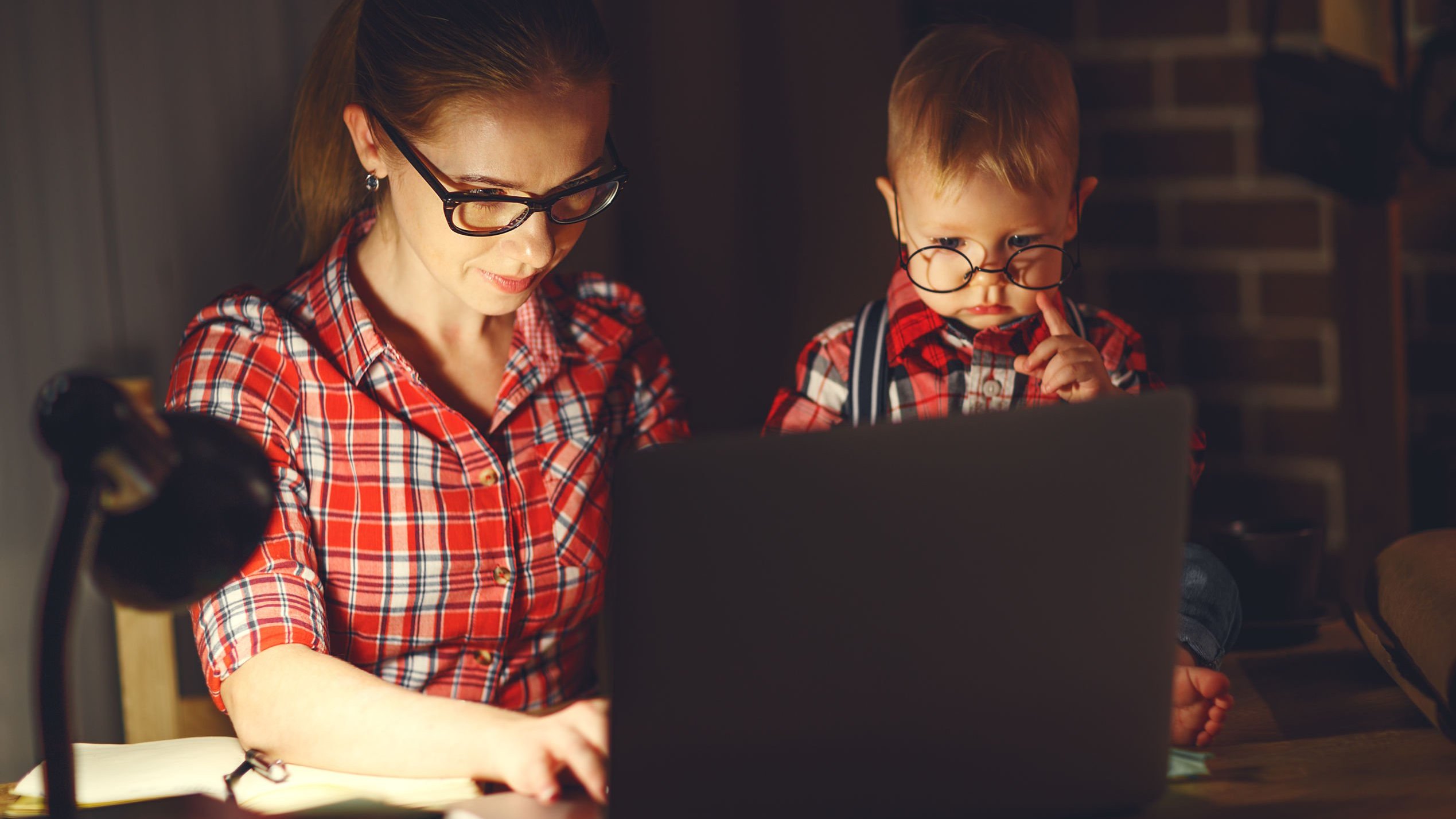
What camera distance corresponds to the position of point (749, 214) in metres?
1.80

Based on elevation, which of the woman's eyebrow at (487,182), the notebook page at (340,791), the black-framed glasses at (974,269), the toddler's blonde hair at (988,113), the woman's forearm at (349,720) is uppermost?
the toddler's blonde hair at (988,113)

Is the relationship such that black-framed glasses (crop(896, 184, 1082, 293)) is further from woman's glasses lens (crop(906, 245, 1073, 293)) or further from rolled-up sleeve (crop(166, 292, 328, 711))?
rolled-up sleeve (crop(166, 292, 328, 711))

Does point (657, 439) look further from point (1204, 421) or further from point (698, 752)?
point (1204, 421)

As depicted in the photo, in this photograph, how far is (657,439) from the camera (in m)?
1.27

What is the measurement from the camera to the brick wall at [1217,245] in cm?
188

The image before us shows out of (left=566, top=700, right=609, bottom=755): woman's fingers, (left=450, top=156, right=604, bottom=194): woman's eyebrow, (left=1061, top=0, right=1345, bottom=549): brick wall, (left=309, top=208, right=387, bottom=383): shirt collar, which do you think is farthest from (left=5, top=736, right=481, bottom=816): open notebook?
(left=1061, top=0, right=1345, bottom=549): brick wall

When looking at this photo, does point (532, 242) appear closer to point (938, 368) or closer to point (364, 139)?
point (364, 139)

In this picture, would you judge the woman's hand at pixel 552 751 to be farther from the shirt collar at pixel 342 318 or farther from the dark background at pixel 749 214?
the dark background at pixel 749 214

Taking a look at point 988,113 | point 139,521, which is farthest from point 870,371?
point 139,521

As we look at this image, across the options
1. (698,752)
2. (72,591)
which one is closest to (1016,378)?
(698,752)

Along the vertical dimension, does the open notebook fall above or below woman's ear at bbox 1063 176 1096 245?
below

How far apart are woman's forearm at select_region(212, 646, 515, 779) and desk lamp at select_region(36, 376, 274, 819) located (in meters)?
0.26

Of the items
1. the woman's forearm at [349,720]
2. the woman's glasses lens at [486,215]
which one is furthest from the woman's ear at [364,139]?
the woman's forearm at [349,720]

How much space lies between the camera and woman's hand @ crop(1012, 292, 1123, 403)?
3.25 ft
